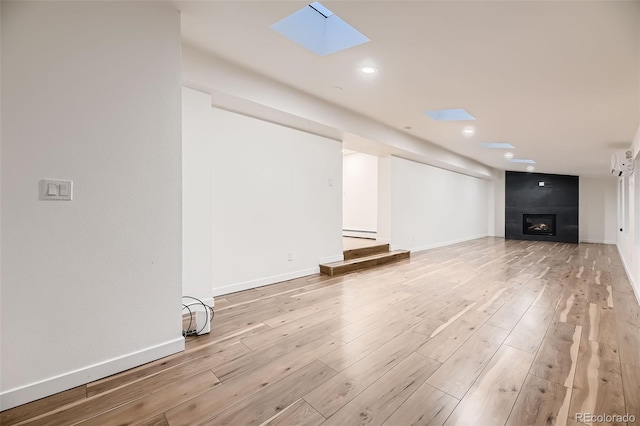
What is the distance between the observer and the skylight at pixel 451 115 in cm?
451

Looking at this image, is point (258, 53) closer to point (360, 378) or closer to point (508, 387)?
point (360, 378)

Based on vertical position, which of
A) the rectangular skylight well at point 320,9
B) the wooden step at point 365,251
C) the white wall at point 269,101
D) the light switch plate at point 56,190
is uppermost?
the rectangular skylight well at point 320,9

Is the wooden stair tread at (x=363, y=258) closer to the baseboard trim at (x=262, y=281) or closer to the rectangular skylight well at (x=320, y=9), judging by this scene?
the baseboard trim at (x=262, y=281)

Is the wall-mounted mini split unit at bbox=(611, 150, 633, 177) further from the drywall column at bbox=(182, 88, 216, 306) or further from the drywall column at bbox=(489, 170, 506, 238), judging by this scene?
the drywall column at bbox=(182, 88, 216, 306)

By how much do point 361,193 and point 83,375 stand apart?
729 cm

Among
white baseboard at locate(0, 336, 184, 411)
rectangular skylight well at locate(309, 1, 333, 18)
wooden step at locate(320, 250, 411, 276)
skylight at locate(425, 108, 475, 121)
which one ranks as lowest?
white baseboard at locate(0, 336, 184, 411)

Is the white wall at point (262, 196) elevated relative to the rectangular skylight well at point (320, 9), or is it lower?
lower

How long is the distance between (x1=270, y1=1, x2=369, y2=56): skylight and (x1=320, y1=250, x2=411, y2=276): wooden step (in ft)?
9.87

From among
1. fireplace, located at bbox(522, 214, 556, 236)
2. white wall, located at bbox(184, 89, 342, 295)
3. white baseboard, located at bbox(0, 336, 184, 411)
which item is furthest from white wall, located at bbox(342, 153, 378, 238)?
white baseboard, located at bbox(0, 336, 184, 411)

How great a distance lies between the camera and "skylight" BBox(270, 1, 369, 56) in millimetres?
2549

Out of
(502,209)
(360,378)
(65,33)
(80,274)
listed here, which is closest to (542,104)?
(360,378)

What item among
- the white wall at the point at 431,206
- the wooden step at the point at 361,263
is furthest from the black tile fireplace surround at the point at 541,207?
the wooden step at the point at 361,263

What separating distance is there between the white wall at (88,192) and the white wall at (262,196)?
88 cm

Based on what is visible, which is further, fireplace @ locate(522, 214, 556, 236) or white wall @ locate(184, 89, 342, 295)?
fireplace @ locate(522, 214, 556, 236)
